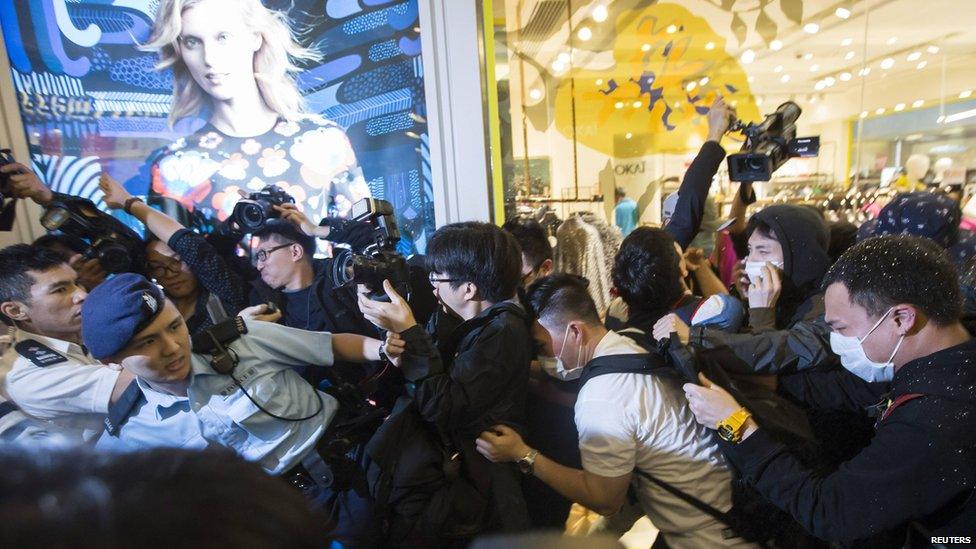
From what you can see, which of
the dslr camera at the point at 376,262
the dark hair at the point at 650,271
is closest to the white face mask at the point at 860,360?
the dark hair at the point at 650,271

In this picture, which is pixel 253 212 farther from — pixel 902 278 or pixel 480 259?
pixel 902 278

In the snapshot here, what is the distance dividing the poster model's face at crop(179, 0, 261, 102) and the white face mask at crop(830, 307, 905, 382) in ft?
8.23

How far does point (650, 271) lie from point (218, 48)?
2161 mm

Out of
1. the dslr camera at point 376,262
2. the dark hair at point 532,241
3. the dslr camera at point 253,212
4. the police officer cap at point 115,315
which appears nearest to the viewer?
the police officer cap at point 115,315

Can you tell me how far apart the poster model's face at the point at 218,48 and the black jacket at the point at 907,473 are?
251 centimetres

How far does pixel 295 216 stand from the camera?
74.4 inches

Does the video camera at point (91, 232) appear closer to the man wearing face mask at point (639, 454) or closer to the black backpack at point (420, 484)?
the black backpack at point (420, 484)

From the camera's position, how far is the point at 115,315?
40.9 inches

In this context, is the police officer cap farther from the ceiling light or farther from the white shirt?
the ceiling light

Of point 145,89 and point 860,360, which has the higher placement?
point 145,89

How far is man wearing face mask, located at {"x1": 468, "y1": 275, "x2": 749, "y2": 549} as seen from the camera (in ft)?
4.04

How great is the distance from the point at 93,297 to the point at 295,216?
2.86ft

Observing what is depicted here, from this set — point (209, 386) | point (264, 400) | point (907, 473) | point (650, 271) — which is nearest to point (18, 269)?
point (209, 386)

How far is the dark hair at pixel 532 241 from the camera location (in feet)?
6.89
